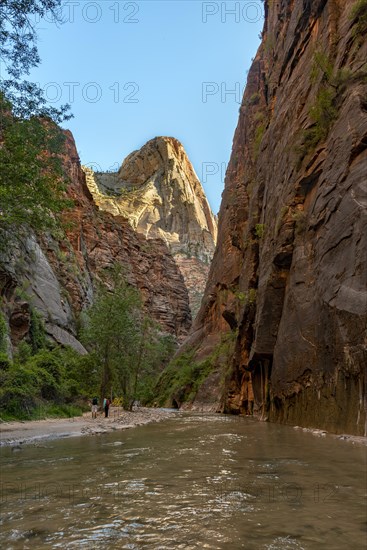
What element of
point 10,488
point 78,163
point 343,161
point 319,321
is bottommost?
point 10,488

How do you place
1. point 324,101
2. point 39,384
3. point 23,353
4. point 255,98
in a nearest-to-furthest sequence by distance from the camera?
point 324,101 → point 39,384 → point 23,353 → point 255,98

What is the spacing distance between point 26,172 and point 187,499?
35.2 feet

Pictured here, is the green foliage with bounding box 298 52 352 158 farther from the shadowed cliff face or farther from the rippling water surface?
the rippling water surface

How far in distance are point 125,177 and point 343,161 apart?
15014 cm

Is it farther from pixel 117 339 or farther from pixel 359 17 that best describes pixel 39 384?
pixel 359 17

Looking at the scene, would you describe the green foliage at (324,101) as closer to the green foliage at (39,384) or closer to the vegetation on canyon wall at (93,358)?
the green foliage at (39,384)

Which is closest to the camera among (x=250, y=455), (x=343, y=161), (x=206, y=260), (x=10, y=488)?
(x=10, y=488)

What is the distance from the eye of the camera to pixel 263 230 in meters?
24.1

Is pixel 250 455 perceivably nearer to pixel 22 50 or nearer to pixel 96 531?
pixel 96 531

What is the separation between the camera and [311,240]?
53.5 feet

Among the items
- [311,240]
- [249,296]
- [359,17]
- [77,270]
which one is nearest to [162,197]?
[77,270]

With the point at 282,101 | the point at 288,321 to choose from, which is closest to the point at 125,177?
the point at 282,101

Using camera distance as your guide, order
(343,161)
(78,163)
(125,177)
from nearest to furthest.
Result: (343,161)
(78,163)
(125,177)

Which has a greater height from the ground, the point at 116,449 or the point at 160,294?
the point at 160,294
